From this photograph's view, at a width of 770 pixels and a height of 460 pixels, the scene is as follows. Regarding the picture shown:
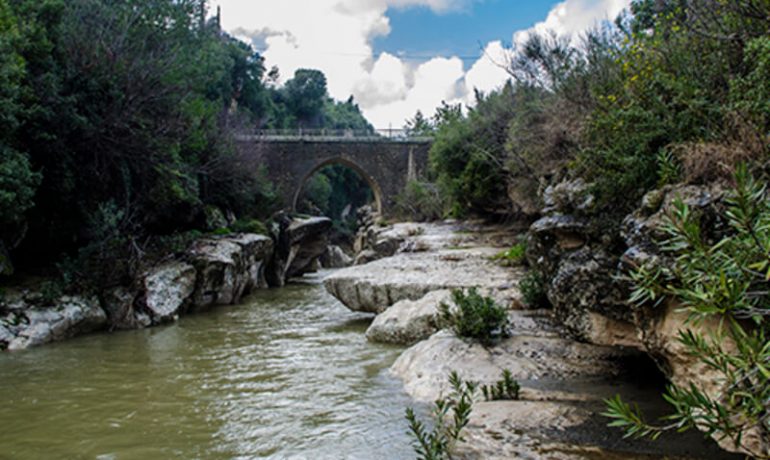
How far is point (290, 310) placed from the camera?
15820mm

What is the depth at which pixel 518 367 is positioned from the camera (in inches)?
257

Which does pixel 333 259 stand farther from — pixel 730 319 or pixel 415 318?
pixel 730 319

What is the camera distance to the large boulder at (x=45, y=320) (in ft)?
34.6

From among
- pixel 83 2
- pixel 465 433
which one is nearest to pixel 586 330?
pixel 465 433

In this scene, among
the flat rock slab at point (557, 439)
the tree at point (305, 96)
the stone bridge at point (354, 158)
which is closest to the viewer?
the flat rock slab at point (557, 439)

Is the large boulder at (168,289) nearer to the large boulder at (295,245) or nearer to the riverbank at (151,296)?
the riverbank at (151,296)

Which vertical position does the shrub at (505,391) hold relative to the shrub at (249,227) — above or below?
below

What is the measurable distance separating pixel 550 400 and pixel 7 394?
681 cm

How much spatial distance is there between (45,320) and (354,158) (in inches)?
1096

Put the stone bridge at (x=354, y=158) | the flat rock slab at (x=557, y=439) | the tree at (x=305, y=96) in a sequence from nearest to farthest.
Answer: the flat rock slab at (x=557, y=439) < the stone bridge at (x=354, y=158) < the tree at (x=305, y=96)

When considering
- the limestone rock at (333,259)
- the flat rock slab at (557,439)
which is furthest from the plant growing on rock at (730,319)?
the limestone rock at (333,259)

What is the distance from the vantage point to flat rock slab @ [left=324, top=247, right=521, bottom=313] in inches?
428

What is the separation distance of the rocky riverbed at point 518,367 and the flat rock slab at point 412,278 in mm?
22

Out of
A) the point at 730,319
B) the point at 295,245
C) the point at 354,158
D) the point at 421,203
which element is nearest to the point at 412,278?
the point at 730,319
